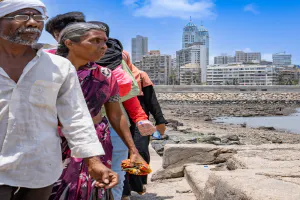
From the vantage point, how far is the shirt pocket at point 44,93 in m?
1.65

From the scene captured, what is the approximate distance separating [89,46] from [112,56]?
0.65m

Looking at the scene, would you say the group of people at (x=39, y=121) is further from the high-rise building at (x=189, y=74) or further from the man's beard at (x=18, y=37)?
the high-rise building at (x=189, y=74)

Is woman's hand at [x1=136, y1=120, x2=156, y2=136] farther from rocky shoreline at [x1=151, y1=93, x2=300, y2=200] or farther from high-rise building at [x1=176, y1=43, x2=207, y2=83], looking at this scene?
high-rise building at [x1=176, y1=43, x2=207, y2=83]

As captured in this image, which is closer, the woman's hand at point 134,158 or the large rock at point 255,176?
the woman's hand at point 134,158

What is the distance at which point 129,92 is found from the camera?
3203mm

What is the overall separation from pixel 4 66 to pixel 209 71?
14319cm

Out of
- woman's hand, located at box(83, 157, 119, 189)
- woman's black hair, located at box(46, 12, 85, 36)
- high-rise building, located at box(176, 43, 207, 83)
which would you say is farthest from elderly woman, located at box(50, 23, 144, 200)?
high-rise building, located at box(176, 43, 207, 83)

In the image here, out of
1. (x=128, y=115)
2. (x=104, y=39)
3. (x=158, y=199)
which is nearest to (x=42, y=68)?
(x=104, y=39)

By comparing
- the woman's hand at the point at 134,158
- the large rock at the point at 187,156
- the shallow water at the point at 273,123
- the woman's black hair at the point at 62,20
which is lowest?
the shallow water at the point at 273,123

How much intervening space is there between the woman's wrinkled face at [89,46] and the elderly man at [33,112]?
0.71 m

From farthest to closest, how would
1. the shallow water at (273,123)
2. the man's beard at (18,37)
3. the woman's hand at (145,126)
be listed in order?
the shallow water at (273,123), the woman's hand at (145,126), the man's beard at (18,37)

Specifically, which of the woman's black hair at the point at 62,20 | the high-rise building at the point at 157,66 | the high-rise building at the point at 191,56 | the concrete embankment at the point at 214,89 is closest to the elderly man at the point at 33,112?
Result: the woman's black hair at the point at 62,20

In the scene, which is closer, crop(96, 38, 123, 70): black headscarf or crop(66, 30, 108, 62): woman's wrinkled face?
crop(66, 30, 108, 62): woman's wrinkled face

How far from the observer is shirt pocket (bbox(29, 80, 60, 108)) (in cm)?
165
